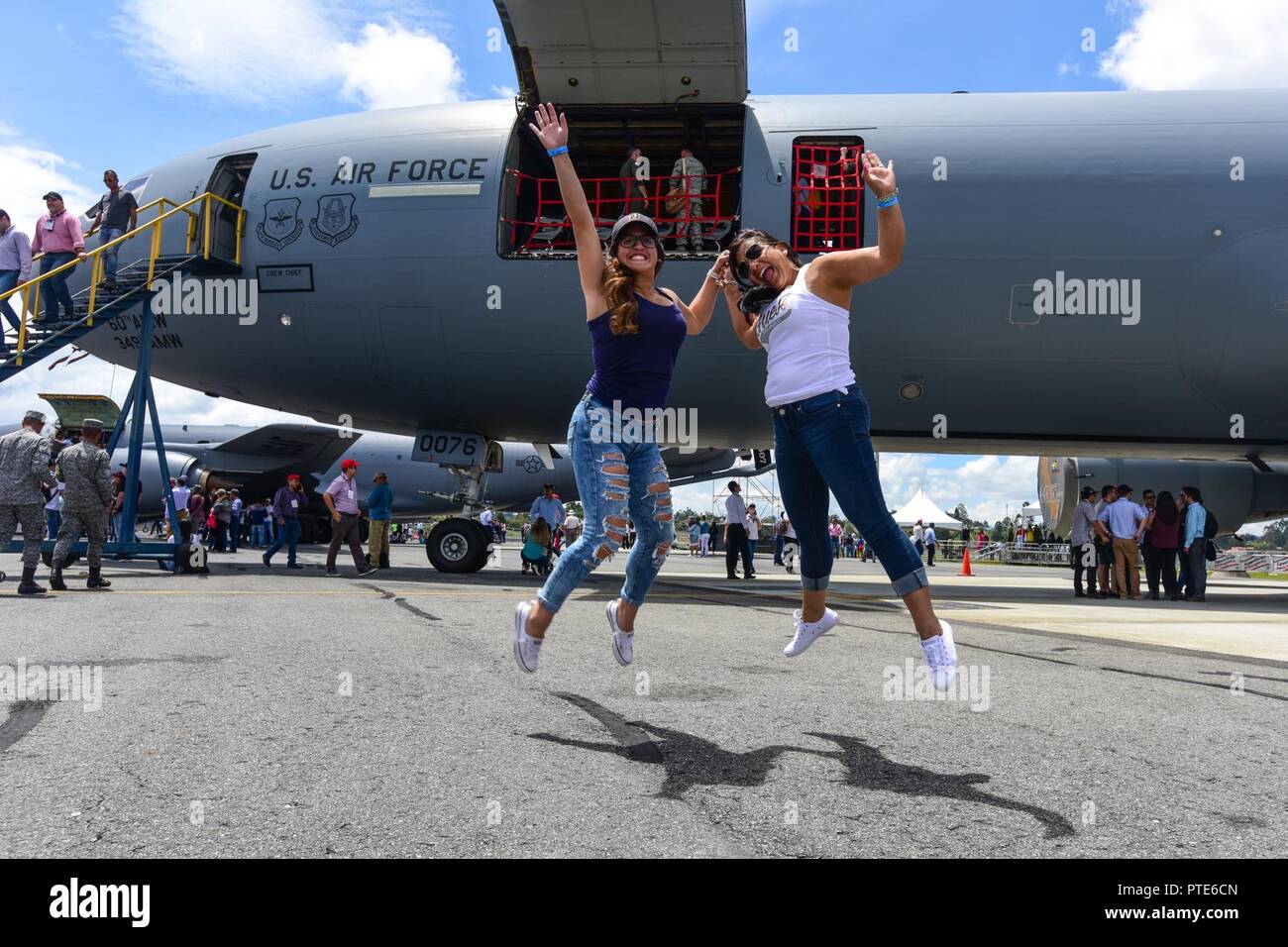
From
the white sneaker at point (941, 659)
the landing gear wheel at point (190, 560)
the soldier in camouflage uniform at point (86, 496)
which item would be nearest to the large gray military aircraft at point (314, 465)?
the landing gear wheel at point (190, 560)

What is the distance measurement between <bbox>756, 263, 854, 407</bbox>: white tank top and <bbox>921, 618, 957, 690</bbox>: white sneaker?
39.9 inches

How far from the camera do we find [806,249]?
388 inches

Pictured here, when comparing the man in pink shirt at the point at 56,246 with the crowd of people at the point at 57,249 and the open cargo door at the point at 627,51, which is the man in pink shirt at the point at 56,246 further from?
the open cargo door at the point at 627,51

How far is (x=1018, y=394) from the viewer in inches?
394

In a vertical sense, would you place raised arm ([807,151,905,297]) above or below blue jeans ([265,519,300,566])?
above

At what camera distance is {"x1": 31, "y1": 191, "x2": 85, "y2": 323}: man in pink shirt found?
11578mm

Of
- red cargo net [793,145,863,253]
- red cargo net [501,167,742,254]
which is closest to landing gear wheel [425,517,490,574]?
red cargo net [501,167,742,254]

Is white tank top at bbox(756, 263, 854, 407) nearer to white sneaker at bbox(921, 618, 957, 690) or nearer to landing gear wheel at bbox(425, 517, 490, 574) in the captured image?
white sneaker at bbox(921, 618, 957, 690)

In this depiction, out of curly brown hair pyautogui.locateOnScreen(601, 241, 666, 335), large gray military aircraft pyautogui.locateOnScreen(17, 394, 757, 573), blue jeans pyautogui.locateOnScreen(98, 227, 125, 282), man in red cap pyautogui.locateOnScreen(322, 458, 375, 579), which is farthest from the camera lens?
large gray military aircraft pyautogui.locateOnScreen(17, 394, 757, 573)

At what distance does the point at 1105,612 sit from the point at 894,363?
10.9 feet

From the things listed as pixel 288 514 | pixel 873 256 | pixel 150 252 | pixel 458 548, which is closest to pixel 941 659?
pixel 873 256

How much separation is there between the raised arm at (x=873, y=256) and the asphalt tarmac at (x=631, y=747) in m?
1.69
